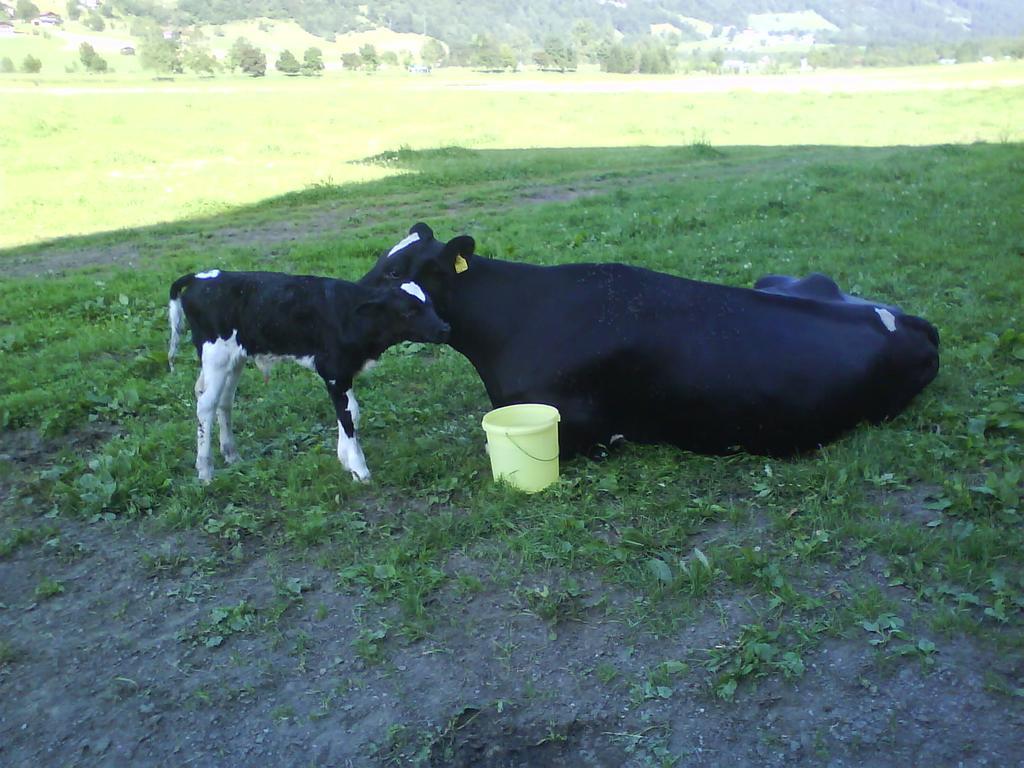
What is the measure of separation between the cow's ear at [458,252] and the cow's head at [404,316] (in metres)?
0.48

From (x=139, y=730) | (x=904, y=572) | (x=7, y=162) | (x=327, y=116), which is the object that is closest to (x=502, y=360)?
(x=904, y=572)

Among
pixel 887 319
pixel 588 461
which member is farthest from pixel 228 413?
pixel 887 319

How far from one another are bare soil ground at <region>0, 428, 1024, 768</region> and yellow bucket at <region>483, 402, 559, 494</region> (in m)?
0.78

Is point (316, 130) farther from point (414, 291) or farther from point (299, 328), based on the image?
point (414, 291)

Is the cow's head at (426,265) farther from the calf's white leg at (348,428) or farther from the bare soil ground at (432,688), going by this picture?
the bare soil ground at (432,688)

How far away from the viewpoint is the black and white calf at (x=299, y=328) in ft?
19.2

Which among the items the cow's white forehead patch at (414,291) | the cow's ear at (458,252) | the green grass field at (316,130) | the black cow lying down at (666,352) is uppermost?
the cow's ear at (458,252)

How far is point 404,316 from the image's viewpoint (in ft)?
19.0

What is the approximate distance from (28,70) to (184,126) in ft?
168

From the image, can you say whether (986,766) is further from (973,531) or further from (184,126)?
(184,126)

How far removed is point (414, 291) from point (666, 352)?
1.62 metres

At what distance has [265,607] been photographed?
15.8 ft

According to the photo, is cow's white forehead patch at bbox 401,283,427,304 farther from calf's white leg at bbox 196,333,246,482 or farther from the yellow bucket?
calf's white leg at bbox 196,333,246,482

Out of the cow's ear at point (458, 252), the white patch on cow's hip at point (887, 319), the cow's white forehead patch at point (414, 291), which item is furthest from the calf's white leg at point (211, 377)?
the white patch on cow's hip at point (887, 319)
